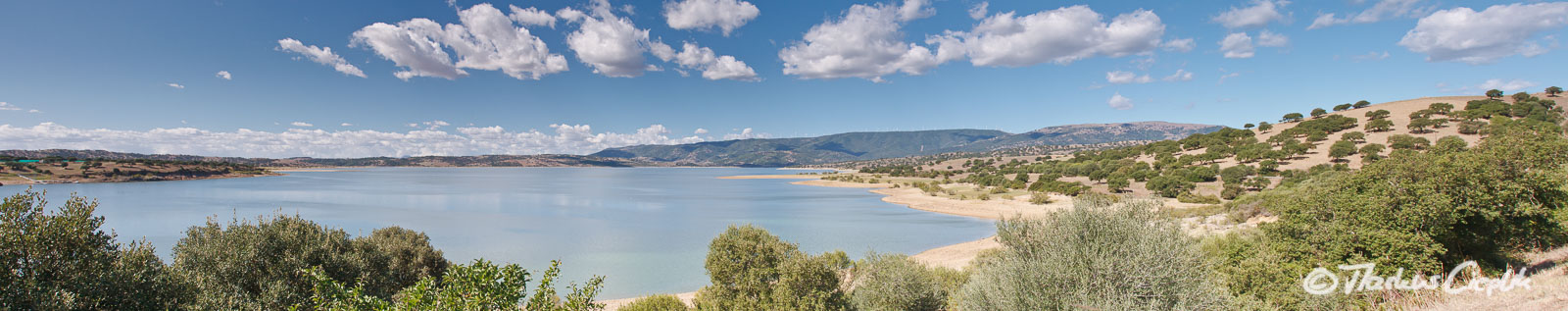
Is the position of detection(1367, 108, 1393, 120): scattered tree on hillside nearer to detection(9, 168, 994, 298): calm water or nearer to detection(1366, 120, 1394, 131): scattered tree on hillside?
detection(1366, 120, 1394, 131): scattered tree on hillside

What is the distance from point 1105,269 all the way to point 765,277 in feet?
26.9

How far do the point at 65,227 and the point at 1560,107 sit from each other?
109374 mm

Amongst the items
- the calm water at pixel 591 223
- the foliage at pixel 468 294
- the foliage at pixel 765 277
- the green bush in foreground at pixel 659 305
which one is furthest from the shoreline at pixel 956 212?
the foliage at pixel 468 294

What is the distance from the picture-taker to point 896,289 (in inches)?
599

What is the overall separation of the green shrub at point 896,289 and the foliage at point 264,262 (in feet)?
34.4

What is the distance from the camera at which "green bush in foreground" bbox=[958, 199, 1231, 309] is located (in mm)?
10344

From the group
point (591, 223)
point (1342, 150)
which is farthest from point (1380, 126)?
point (591, 223)

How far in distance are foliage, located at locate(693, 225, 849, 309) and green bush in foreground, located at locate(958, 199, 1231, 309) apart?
3.66 metres

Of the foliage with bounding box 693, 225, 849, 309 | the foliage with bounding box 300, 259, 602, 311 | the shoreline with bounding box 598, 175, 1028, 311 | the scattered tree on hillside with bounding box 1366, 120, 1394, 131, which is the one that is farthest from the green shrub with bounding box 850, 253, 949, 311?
the scattered tree on hillside with bounding box 1366, 120, 1394, 131

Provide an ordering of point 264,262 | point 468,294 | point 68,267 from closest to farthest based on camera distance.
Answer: point 468,294, point 68,267, point 264,262

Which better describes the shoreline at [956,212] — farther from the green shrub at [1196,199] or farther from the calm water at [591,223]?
the green shrub at [1196,199]

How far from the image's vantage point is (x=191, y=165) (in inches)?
4717

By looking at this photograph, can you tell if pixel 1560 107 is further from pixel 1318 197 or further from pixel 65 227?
pixel 65 227

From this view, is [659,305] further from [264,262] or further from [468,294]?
[468,294]
